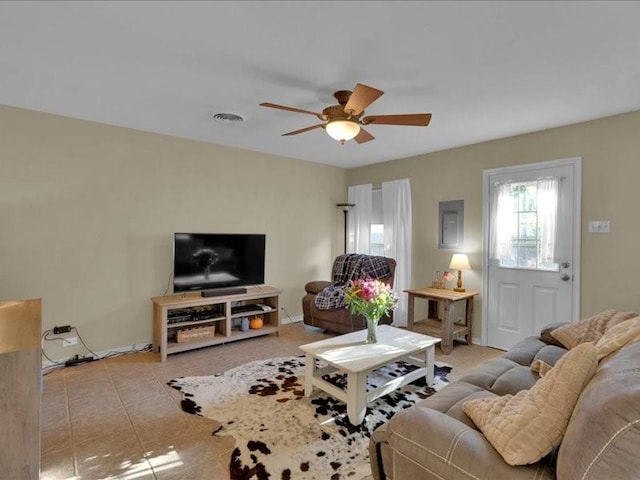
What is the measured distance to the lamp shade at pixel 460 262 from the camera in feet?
13.3

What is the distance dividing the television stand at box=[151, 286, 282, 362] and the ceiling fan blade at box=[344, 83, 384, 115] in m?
2.53

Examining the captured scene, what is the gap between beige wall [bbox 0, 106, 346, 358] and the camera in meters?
3.13

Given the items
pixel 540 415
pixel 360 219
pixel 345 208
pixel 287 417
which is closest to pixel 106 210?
pixel 287 417

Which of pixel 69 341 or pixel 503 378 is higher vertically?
pixel 503 378

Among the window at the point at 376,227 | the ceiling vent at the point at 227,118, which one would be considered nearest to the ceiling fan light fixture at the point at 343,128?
the ceiling vent at the point at 227,118

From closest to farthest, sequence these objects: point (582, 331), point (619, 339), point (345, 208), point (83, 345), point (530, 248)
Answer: point (619, 339), point (582, 331), point (83, 345), point (530, 248), point (345, 208)

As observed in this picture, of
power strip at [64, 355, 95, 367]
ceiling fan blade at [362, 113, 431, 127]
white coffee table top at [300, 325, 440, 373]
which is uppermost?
ceiling fan blade at [362, 113, 431, 127]

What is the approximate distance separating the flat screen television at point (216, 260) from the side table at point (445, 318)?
200cm

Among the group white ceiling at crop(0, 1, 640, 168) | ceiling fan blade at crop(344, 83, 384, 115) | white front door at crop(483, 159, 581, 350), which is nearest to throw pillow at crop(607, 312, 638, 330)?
white front door at crop(483, 159, 581, 350)

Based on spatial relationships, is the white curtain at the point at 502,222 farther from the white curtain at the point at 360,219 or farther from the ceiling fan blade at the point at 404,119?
the ceiling fan blade at the point at 404,119

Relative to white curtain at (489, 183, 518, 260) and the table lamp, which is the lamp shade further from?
white curtain at (489, 183, 518, 260)

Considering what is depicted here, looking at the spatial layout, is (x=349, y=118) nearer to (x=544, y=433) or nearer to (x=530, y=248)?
(x=544, y=433)

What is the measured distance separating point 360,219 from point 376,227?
29cm

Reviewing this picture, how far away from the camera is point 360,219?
5488 millimetres
